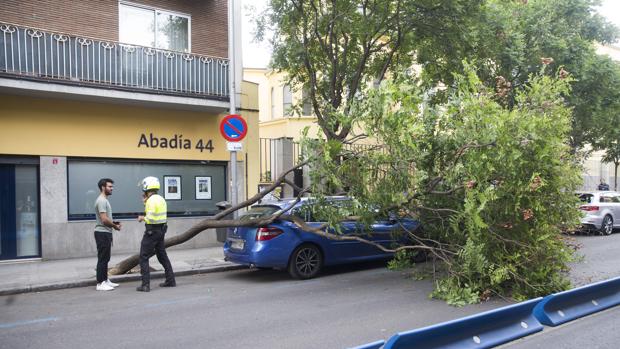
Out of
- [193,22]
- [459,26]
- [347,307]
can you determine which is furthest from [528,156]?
[193,22]

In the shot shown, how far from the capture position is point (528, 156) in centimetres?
709

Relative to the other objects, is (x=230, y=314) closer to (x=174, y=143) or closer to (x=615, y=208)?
(x=174, y=143)

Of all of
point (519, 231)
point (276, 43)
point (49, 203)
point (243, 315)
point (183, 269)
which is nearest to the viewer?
point (243, 315)

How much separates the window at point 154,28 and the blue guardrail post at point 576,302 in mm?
11129

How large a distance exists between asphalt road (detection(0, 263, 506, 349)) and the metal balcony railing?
5251 mm

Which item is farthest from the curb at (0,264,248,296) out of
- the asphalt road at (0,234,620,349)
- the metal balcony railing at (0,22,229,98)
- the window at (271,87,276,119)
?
the window at (271,87,276,119)

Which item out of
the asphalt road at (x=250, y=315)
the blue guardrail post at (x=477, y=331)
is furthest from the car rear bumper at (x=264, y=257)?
the blue guardrail post at (x=477, y=331)

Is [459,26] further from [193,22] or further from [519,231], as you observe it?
[193,22]

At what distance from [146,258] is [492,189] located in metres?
5.58

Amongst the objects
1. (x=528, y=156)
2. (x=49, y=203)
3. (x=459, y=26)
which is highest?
(x=459, y=26)

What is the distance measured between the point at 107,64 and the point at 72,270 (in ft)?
16.1

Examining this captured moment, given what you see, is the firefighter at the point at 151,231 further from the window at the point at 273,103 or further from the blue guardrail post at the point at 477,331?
A: the window at the point at 273,103

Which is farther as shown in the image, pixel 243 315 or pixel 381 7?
pixel 381 7

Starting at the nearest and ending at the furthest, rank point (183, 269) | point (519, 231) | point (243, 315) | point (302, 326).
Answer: point (302, 326), point (243, 315), point (519, 231), point (183, 269)
